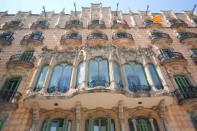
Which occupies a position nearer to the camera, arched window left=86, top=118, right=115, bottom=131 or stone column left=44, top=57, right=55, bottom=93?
arched window left=86, top=118, right=115, bottom=131

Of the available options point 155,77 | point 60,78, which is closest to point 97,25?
point 60,78

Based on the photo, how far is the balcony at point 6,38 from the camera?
21.4 metres

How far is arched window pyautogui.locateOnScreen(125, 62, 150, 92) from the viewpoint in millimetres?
15211

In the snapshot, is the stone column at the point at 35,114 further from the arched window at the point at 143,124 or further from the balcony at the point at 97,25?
the balcony at the point at 97,25

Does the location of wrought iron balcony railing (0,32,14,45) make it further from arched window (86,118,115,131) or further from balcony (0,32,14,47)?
arched window (86,118,115,131)

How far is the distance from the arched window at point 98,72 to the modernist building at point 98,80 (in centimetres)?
6

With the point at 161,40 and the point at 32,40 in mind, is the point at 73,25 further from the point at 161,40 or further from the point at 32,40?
the point at 161,40

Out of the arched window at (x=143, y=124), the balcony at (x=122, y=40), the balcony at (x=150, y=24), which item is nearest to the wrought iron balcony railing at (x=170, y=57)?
the balcony at (x=122, y=40)

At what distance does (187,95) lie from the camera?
619 inches

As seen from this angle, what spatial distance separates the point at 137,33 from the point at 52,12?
9755 millimetres

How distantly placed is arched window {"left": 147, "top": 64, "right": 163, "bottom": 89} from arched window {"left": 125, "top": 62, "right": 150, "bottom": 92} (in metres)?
0.48

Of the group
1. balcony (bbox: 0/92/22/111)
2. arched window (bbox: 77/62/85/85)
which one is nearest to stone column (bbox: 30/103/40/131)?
balcony (bbox: 0/92/22/111)

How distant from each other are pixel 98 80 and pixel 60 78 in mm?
2559

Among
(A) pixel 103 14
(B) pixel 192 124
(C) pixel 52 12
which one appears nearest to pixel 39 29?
(C) pixel 52 12
